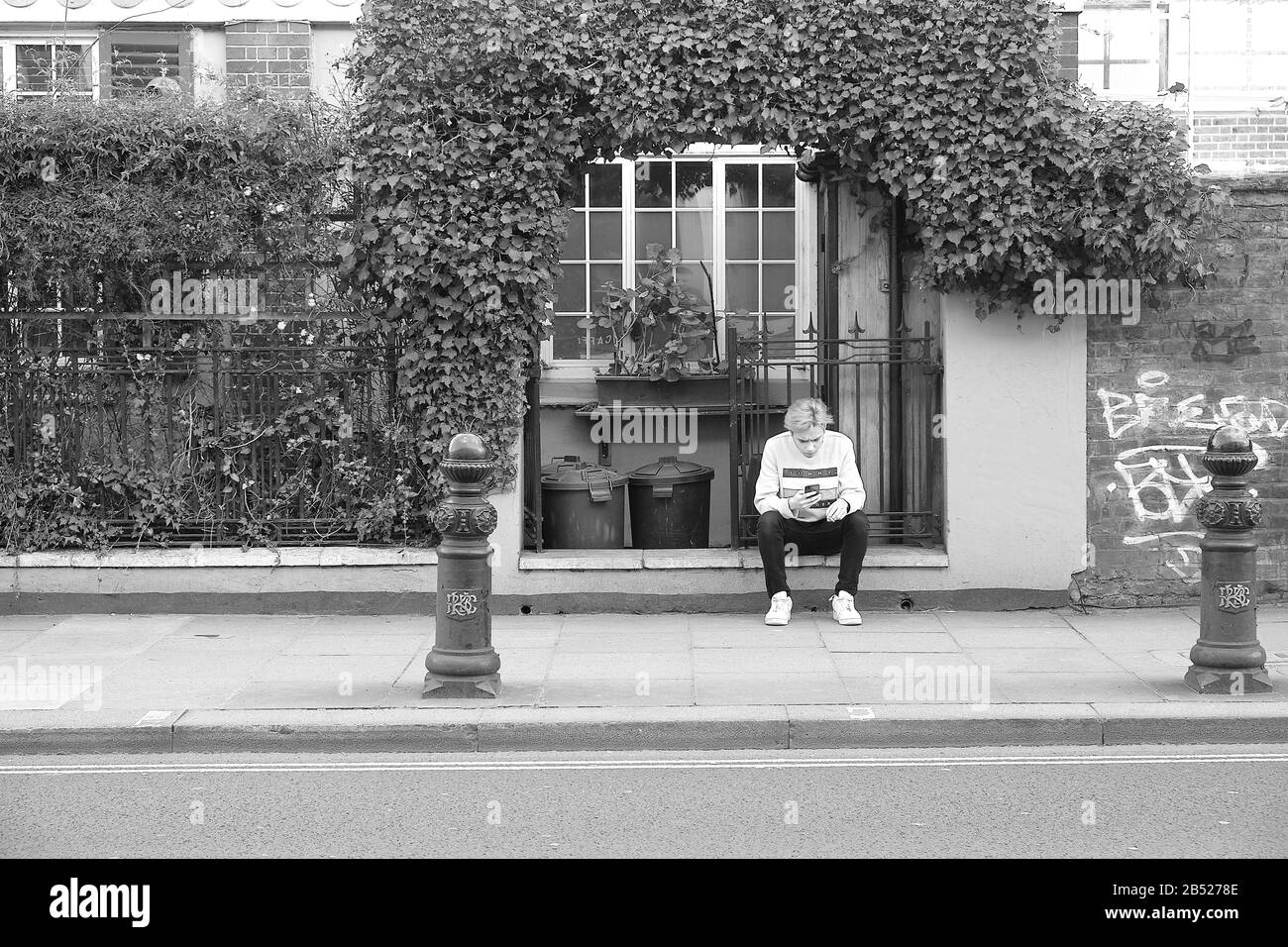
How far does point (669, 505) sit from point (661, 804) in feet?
14.3

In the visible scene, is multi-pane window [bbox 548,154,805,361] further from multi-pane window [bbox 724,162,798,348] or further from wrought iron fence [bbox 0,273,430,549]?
wrought iron fence [bbox 0,273,430,549]

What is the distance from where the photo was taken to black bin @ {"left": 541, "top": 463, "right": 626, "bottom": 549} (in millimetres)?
9891

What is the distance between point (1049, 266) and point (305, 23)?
6.87 meters

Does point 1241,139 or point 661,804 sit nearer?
point 661,804

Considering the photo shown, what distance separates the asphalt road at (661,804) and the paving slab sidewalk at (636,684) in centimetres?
14

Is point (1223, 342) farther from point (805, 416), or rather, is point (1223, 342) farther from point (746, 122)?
point (746, 122)

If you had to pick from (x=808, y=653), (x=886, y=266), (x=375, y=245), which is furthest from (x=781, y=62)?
(x=808, y=653)

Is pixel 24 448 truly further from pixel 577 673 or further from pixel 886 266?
pixel 886 266

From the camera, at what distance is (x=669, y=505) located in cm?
994

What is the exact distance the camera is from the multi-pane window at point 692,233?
12.4 metres

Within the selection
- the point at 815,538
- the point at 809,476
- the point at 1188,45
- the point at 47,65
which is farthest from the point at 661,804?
the point at 1188,45
